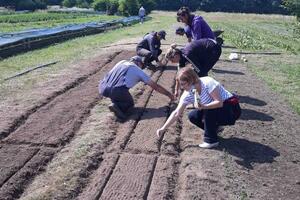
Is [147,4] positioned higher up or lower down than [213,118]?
lower down

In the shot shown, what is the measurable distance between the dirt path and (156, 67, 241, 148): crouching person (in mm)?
327

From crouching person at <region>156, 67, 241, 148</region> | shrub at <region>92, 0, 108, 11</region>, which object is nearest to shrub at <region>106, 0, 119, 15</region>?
shrub at <region>92, 0, 108, 11</region>

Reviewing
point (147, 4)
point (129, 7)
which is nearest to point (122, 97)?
point (129, 7)

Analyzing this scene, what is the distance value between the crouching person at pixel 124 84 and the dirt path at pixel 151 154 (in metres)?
0.25

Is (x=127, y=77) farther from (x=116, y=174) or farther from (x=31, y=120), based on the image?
(x=116, y=174)

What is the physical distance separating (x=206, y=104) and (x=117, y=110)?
82.7 inches

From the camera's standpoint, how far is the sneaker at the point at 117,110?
24.3 ft

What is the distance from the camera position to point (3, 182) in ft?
16.4

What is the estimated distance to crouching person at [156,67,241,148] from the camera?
5562mm

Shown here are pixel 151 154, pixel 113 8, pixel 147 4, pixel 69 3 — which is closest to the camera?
pixel 151 154

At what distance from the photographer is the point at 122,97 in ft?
24.6

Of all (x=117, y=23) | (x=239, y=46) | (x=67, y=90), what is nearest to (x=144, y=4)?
(x=117, y=23)

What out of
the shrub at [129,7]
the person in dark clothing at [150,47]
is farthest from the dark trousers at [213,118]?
the shrub at [129,7]

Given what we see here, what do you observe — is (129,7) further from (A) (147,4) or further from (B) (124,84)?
(B) (124,84)
